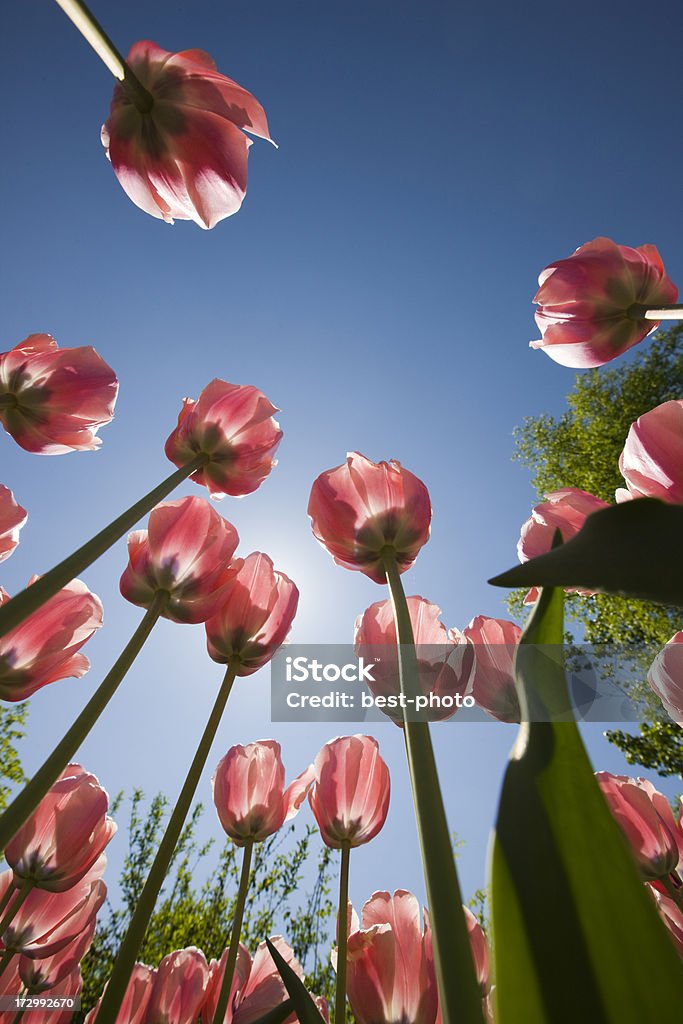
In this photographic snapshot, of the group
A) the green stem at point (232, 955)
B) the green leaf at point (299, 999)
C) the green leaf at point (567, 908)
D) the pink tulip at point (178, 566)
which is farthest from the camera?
the pink tulip at point (178, 566)

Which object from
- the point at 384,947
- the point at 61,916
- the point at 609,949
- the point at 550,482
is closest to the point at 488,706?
the point at 384,947

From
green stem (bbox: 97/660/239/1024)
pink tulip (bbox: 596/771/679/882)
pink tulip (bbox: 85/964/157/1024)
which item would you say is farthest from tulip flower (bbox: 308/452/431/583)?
pink tulip (bbox: 85/964/157/1024)

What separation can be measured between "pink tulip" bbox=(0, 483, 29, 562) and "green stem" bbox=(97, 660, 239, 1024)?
20 cm

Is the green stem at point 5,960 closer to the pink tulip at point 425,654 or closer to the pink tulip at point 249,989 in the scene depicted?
the pink tulip at point 249,989

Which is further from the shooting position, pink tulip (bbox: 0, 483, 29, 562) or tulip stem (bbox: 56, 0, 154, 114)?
pink tulip (bbox: 0, 483, 29, 562)

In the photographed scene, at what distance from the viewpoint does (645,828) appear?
477 mm

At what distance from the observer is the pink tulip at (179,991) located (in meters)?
0.44

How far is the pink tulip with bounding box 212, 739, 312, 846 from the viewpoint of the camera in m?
0.55

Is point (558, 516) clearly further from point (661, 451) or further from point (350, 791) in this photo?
point (350, 791)

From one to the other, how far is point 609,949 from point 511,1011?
0.09 feet

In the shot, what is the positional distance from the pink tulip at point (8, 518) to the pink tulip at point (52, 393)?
0.29 ft

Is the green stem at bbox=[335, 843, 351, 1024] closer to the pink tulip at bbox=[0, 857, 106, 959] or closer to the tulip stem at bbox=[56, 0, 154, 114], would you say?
the pink tulip at bbox=[0, 857, 106, 959]

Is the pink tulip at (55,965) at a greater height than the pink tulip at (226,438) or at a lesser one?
lesser

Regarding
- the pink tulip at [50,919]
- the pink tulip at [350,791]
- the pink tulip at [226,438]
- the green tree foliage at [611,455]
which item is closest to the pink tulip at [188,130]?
the pink tulip at [226,438]
